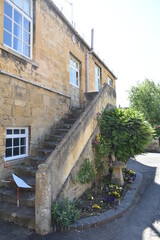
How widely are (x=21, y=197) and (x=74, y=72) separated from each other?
284 inches

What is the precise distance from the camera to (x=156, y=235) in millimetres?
3271

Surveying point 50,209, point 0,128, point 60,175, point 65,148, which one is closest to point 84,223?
point 50,209

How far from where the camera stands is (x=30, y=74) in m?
5.71

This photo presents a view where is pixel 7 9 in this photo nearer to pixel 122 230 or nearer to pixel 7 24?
pixel 7 24

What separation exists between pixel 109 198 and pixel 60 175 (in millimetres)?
1631

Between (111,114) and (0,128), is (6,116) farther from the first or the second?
(111,114)

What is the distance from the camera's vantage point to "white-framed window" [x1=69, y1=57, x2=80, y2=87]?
923cm

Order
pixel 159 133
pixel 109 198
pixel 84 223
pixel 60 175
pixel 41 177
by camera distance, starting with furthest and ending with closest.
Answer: pixel 159 133 → pixel 109 198 → pixel 60 175 → pixel 84 223 → pixel 41 177

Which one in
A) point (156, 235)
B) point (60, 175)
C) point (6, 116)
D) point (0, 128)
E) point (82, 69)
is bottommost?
point (156, 235)

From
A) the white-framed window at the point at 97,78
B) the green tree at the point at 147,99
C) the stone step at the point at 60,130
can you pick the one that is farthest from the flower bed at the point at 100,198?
the green tree at the point at 147,99

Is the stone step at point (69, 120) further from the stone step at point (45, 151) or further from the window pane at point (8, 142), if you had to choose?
the window pane at point (8, 142)

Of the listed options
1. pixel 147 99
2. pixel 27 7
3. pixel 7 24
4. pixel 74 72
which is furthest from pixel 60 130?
pixel 147 99

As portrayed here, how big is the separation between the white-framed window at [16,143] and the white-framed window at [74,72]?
4.57m

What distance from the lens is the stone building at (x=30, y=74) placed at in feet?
15.9
